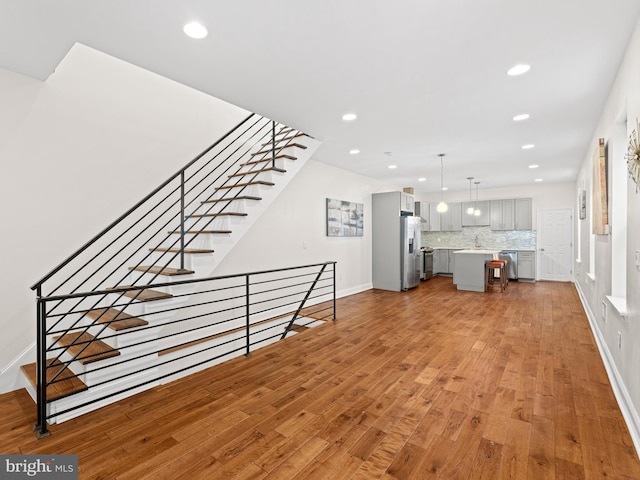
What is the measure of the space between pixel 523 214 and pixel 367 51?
842 cm

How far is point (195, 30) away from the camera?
2201mm

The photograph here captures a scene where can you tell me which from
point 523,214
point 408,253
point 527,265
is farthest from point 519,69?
point 527,265

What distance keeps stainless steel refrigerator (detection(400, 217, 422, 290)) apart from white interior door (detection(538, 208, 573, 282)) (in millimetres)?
4058

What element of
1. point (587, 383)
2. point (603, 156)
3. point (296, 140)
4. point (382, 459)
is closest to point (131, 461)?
point (382, 459)

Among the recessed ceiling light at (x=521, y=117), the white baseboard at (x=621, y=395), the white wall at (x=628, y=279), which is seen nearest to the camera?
the white baseboard at (x=621, y=395)

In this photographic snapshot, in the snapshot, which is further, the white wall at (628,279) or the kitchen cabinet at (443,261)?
the kitchen cabinet at (443,261)

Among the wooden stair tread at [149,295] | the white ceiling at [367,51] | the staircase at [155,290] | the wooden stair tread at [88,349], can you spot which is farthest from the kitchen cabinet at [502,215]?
the wooden stair tread at [88,349]

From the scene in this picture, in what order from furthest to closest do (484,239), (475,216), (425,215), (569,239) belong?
1. (425,215)
2. (484,239)
3. (475,216)
4. (569,239)

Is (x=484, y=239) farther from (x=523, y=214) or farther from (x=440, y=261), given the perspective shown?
(x=440, y=261)

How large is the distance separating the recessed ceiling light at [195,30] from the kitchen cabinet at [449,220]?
926cm

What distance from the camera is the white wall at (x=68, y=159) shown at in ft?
9.02

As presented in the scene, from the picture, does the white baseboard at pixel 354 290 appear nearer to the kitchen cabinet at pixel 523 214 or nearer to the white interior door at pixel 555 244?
the kitchen cabinet at pixel 523 214

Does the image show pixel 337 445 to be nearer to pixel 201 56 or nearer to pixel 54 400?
pixel 54 400

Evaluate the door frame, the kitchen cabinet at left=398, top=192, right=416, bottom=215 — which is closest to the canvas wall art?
the kitchen cabinet at left=398, top=192, right=416, bottom=215
